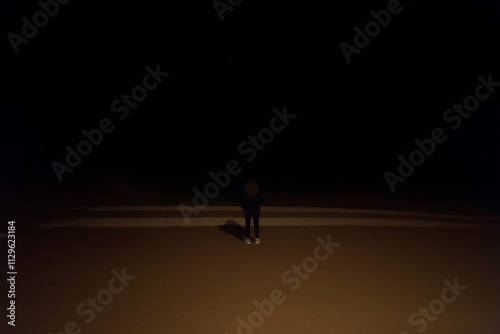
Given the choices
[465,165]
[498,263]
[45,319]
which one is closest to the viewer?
[45,319]

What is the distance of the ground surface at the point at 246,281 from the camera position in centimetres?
602

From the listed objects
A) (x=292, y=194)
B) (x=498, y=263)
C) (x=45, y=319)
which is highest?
(x=45, y=319)

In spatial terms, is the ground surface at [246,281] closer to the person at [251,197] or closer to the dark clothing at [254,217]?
the dark clothing at [254,217]

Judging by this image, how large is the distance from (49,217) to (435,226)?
32.3 ft

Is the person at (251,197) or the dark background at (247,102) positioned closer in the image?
the person at (251,197)

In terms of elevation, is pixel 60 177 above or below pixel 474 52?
below

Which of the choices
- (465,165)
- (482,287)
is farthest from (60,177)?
(465,165)

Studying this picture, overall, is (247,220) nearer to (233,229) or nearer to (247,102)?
(233,229)

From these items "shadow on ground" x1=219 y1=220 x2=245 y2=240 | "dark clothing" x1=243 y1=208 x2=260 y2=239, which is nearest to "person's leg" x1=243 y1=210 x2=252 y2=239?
"dark clothing" x1=243 y1=208 x2=260 y2=239

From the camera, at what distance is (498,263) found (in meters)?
9.17

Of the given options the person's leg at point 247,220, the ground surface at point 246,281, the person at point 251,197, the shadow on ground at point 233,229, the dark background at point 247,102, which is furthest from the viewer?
the dark background at point 247,102

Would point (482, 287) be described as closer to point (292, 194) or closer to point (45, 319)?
point (45, 319)

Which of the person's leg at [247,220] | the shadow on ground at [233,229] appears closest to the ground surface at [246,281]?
the shadow on ground at [233,229]

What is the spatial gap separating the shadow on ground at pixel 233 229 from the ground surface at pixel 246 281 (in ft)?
0.15
